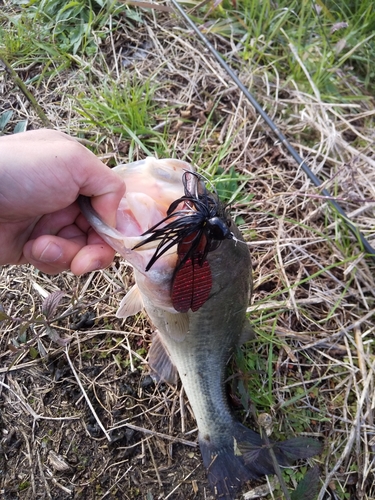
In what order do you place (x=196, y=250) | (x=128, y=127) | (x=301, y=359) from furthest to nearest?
(x=128, y=127)
(x=301, y=359)
(x=196, y=250)

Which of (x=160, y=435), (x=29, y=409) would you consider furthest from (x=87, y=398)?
(x=160, y=435)

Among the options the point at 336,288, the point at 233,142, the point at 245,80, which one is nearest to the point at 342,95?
the point at 245,80

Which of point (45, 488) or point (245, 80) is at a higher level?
point (245, 80)

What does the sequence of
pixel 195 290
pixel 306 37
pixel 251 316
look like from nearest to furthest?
pixel 195 290
pixel 251 316
pixel 306 37

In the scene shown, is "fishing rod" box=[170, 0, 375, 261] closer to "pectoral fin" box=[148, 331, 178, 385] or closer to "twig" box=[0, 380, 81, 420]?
"pectoral fin" box=[148, 331, 178, 385]

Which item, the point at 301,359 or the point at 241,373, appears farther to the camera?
the point at 301,359

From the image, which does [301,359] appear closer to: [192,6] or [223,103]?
[223,103]

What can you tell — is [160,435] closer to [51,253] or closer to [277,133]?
[51,253]
